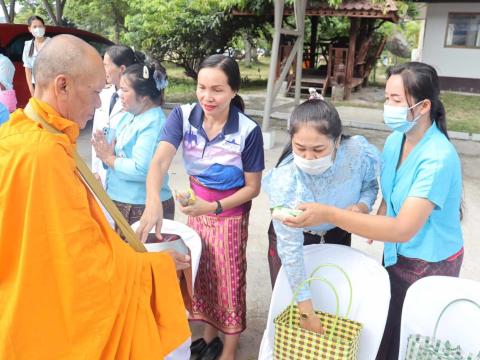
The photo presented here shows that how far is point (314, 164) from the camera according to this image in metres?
1.72

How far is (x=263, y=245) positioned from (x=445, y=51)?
11677 millimetres

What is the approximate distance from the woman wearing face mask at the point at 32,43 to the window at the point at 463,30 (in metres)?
11.2

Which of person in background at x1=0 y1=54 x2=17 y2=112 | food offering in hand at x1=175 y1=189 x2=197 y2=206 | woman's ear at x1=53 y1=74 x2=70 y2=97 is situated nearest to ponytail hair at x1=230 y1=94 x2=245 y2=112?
food offering in hand at x1=175 y1=189 x2=197 y2=206

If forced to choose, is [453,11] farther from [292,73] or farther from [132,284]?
[132,284]

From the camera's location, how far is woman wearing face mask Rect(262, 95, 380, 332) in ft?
5.61

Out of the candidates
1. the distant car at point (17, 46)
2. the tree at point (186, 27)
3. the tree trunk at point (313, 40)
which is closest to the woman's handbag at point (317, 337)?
the distant car at point (17, 46)

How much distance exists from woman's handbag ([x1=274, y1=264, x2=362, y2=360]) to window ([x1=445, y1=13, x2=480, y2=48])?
1331 centimetres

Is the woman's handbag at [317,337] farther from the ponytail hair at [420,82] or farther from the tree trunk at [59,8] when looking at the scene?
the tree trunk at [59,8]

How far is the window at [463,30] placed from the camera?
12898mm

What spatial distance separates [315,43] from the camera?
14062 mm

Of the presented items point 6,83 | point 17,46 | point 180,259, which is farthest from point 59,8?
point 180,259

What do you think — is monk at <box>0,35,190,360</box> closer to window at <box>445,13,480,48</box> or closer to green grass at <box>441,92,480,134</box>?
green grass at <box>441,92,480,134</box>

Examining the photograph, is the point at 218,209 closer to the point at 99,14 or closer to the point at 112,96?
the point at 112,96

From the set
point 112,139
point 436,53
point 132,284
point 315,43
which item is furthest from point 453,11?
point 132,284
